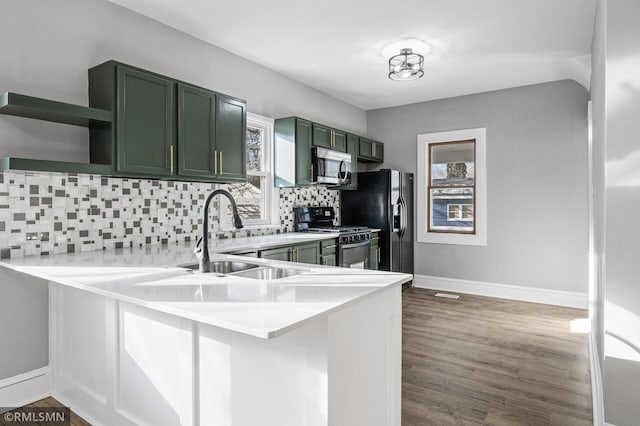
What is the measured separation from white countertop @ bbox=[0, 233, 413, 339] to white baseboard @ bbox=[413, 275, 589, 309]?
3.91m

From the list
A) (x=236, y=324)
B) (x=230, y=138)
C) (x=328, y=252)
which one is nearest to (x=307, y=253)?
(x=328, y=252)

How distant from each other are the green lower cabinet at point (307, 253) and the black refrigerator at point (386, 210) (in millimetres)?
1525

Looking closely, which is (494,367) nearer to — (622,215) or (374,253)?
(622,215)

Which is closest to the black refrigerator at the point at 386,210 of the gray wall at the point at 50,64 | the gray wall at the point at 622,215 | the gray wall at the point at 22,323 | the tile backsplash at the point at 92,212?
the tile backsplash at the point at 92,212

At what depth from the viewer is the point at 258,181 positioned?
169 inches

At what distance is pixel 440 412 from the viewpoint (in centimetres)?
225

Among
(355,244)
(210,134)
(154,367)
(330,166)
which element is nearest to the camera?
(154,367)

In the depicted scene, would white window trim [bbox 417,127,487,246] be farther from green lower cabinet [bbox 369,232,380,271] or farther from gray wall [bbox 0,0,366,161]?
gray wall [bbox 0,0,366,161]

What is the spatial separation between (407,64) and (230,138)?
194 centimetres

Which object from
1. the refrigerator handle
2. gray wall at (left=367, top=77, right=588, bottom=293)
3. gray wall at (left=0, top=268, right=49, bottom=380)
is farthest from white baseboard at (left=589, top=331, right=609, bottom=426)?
gray wall at (left=0, top=268, right=49, bottom=380)

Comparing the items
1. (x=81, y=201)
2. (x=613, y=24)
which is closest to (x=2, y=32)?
(x=81, y=201)

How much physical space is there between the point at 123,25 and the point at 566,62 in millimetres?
4359

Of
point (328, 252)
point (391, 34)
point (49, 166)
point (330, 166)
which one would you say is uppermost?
point (391, 34)

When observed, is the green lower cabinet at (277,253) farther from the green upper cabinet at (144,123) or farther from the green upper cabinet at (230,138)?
the green upper cabinet at (144,123)
